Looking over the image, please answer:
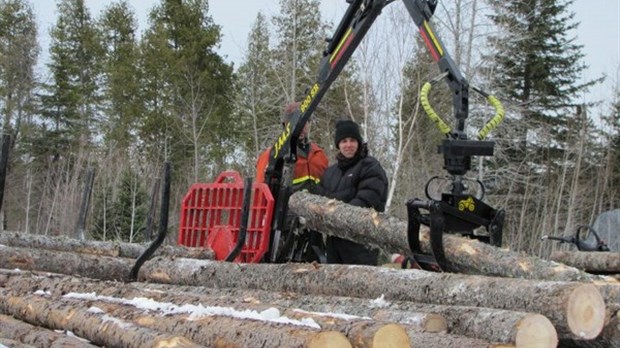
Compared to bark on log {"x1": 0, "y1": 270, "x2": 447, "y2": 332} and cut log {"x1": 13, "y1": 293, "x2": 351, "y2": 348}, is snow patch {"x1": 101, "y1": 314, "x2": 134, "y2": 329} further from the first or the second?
bark on log {"x1": 0, "y1": 270, "x2": 447, "y2": 332}

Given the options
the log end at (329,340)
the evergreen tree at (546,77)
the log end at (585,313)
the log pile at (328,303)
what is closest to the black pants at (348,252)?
the log pile at (328,303)

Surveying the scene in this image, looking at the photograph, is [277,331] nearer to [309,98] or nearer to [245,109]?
[309,98]

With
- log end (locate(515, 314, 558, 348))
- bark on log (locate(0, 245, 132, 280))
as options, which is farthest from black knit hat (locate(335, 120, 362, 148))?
log end (locate(515, 314, 558, 348))

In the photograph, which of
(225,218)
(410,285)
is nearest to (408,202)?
(410,285)

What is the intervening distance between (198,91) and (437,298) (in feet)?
85.5

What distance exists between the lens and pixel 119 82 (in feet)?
102

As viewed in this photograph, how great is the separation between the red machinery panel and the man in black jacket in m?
0.65

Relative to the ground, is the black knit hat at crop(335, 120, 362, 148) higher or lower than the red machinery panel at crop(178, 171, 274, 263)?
higher

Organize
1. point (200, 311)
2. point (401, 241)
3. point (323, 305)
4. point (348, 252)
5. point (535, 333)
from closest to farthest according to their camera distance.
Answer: point (535, 333) < point (200, 311) < point (323, 305) < point (401, 241) < point (348, 252)

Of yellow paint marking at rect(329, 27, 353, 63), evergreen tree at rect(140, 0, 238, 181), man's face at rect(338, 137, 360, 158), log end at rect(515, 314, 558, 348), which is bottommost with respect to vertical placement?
log end at rect(515, 314, 558, 348)

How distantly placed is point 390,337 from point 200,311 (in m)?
1.30

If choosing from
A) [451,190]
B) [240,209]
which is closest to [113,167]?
[240,209]

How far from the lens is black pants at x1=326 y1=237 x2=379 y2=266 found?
653 cm

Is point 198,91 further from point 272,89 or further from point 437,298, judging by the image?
point 437,298
